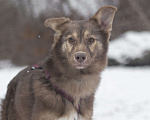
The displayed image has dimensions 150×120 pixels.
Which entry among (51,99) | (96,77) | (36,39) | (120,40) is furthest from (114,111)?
(120,40)

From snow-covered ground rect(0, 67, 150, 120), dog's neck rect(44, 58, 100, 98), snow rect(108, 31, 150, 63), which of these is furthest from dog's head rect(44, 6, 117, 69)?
snow rect(108, 31, 150, 63)

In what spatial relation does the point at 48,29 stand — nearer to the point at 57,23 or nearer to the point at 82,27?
the point at 57,23

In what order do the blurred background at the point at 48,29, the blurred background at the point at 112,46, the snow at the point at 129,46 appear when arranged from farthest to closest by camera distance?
the snow at the point at 129,46 < the blurred background at the point at 112,46 < the blurred background at the point at 48,29

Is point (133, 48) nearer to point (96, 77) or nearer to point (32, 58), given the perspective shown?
point (32, 58)

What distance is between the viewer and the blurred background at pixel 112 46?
5883 mm

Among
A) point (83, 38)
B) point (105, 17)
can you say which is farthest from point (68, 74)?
point (105, 17)

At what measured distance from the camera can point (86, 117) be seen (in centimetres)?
382

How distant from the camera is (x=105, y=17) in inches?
159

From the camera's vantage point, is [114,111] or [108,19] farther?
[114,111]

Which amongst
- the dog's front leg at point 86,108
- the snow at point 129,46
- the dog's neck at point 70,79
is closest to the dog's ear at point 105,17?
the dog's neck at point 70,79

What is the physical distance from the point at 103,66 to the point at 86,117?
712mm

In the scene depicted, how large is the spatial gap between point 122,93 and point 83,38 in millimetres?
4114

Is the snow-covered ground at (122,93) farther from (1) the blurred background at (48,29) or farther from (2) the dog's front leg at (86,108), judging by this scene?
(2) the dog's front leg at (86,108)

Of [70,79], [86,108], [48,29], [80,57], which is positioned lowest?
[86,108]
